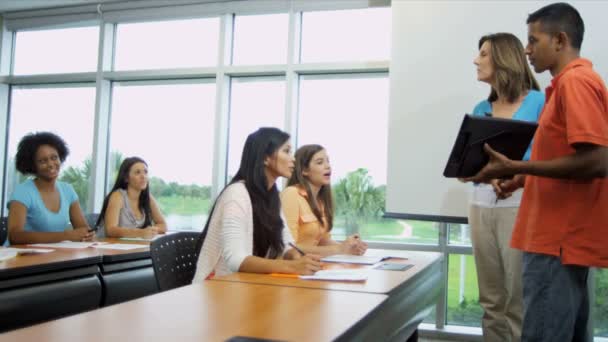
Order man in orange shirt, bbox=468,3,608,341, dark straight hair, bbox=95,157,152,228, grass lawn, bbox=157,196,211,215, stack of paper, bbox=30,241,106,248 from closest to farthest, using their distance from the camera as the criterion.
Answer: man in orange shirt, bbox=468,3,608,341 → stack of paper, bbox=30,241,106,248 → dark straight hair, bbox=95,157,152,228 → grass lawn, bbox=157,196,211,215

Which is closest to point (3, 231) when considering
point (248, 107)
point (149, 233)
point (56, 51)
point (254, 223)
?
point (149, 233)

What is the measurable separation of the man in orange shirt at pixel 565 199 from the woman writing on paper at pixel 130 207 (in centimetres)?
254

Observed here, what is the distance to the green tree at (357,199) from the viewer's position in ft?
14.5

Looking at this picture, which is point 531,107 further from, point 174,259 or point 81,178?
point 81,178

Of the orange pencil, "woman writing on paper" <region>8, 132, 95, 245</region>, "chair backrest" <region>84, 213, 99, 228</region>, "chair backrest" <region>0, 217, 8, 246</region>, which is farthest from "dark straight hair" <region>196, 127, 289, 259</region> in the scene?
"chair backrest" <region>84, 213, 99, 228</region>

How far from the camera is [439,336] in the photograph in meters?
3.98

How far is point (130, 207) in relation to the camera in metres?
3.79

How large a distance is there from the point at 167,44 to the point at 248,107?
1.03m

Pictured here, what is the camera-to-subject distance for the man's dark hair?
5.55 feet

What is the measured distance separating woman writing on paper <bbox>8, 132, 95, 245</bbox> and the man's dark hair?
260 centimetres

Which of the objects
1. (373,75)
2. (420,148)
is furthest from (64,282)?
(373,75)

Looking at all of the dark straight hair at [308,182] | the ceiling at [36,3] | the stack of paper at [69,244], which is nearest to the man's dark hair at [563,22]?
the dark straight hair at [308,182]

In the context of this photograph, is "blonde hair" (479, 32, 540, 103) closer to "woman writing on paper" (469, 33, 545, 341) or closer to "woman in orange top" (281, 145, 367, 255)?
"woman writing on paper" (469, 33, 545, 341)

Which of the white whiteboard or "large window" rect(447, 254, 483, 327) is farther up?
the white whiteboard
